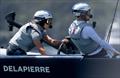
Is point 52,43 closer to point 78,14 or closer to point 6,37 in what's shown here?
point 78,14

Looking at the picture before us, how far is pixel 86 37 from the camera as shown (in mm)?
9094

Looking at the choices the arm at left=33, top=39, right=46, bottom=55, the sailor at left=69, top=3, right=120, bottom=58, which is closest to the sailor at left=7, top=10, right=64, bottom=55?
the arm at left=33, top=39, right=46, bottom=55

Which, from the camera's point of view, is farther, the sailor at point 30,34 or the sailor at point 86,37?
the sailor at point 30,34

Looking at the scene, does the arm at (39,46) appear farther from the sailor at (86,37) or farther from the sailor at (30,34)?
the sailor at (86,37)

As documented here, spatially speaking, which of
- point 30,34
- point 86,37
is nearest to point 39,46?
point 30,34

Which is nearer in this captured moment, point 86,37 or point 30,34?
point 86,37

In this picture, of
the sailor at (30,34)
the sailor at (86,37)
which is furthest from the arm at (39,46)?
the sailor at (86,37)

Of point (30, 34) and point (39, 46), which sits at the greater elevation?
point (30, 34)

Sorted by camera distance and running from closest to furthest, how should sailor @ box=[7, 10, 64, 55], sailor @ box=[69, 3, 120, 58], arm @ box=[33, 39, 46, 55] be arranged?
sailor @ box=[69, 3, 120, 58] < arm @ box=[33, 39, 46, 55] < sailor @ box=[7, 10, 64, 55]

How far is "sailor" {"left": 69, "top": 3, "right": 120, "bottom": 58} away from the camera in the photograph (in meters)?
9.00

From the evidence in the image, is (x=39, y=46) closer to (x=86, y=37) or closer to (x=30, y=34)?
(x=30, y=34)

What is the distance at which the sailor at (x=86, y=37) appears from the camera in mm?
9000

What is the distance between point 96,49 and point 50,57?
1.72ft

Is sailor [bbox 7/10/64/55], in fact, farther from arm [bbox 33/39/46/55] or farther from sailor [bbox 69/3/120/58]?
sailor [bbox 69/3/120/58]
